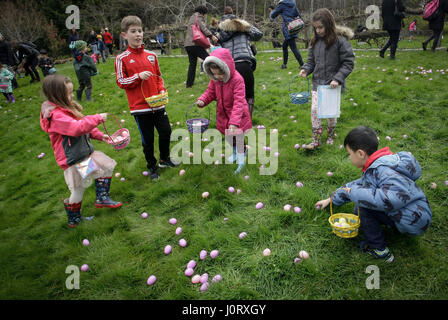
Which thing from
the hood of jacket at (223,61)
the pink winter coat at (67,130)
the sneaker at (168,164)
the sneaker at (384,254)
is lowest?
the sneaker at (384,254)

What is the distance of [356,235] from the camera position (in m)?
2.34

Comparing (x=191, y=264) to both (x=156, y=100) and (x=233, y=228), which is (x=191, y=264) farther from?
(x=156, y=100)

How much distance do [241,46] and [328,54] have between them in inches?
50.2

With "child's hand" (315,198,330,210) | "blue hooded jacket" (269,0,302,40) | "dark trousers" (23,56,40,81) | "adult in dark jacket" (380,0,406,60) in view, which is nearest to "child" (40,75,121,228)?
"child's hand" (315,198,330,210)

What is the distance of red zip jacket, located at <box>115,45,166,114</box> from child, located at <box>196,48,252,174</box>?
68 cm

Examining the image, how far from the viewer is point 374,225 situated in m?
2.12

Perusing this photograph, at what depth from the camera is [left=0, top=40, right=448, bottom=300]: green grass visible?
6.97ft

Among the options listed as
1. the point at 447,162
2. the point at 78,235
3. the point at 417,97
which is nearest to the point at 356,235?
the point at 447,162

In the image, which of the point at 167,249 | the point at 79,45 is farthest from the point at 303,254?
the point at 79,45

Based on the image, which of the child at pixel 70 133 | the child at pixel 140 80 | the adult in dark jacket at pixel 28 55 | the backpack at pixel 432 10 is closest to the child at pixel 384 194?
the child at pixel 140 80

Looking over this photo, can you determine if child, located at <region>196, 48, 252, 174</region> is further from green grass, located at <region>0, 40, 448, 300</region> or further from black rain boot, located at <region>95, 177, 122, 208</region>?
black rain boot, located at <region>95, 177, 122, 208</region>

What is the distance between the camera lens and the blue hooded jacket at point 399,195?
1915 millimetres

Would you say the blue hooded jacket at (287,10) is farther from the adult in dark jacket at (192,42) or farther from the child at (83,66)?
the child at (83,66)
